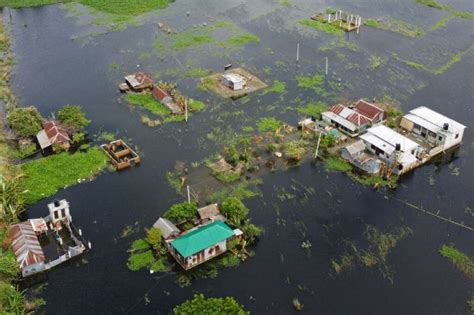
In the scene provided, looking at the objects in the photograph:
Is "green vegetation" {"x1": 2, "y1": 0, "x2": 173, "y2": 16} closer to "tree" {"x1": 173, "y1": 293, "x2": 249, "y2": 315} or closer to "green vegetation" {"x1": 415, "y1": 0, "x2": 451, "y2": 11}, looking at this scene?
"green vegetation" {"x1": 415, "y1": 0, "x2": 451, "y2": 11}

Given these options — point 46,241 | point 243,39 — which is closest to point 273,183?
point 46,241

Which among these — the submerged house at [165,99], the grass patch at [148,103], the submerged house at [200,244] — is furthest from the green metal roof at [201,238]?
the grass patch at [148,103]

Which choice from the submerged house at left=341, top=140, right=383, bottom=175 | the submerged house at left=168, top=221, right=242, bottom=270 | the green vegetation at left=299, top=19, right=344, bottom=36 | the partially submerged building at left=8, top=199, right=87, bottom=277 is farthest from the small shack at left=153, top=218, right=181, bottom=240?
the green vegetation at left=299, top=19, right=344, bottom=36

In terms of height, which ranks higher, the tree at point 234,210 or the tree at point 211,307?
the tree at point 211,307

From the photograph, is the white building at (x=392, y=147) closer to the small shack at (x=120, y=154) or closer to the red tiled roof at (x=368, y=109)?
the red tiled roof at (x=368, y=109)

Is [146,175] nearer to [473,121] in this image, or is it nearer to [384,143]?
[384,143]

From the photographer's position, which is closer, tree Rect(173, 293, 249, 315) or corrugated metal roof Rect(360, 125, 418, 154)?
tree Rect(173, 293, 249, 315)
